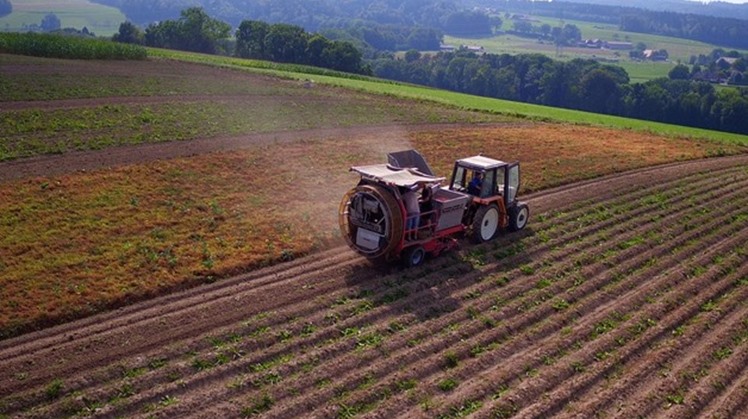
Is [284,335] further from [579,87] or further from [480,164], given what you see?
[579,87]

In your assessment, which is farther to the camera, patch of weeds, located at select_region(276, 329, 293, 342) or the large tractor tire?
the large tractor tire

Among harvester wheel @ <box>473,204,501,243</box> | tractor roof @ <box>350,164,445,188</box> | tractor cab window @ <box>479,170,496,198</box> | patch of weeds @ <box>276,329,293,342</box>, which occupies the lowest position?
patch of weeds @ <box>276,329,293,342</box>

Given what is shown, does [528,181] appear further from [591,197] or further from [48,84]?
[48,84]

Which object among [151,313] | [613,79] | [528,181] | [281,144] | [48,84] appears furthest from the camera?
[613,79]

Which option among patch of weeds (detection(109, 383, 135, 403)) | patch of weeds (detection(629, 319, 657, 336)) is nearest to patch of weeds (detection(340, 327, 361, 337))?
patch of weeds (detection(109, 383, 135, 403))

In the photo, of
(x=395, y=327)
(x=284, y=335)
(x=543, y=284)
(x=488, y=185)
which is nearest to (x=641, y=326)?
(x=543, y=284)

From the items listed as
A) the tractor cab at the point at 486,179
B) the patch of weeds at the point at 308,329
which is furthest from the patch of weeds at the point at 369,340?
the tractor cab at the point at 486,179

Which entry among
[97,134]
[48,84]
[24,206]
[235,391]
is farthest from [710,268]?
[48,84]

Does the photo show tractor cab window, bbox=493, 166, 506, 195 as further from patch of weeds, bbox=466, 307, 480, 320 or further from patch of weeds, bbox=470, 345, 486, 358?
patch of weeds, bbox=470, 345, 486, 358
